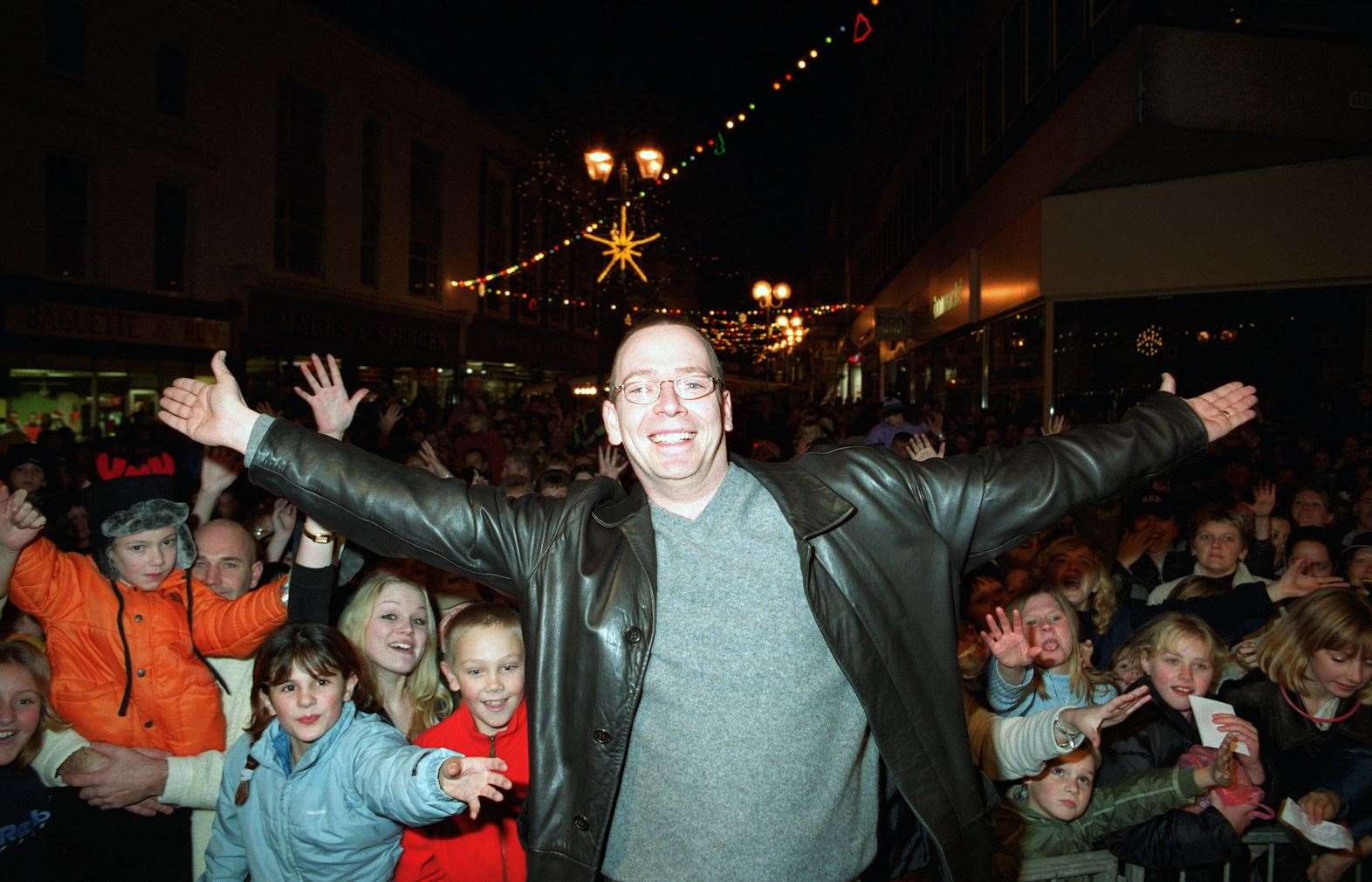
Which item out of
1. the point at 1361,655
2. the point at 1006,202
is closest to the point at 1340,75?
the point at 1006,202

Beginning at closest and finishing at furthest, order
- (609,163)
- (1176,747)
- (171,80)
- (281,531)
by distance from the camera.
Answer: (1176,747) → (281,531) → (609,163) → (171,80)

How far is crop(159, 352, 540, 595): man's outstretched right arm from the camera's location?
2131 mm

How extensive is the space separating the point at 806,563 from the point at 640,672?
A: 476 millimetres

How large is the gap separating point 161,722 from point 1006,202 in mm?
14014

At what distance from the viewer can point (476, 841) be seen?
315 cm

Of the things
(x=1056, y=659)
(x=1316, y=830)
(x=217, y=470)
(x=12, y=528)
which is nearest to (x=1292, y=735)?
(x=1316, y=830)

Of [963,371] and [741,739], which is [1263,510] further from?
[963,371]

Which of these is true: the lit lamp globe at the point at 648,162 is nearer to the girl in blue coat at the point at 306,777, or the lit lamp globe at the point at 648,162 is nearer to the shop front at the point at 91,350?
the shop front at the point at 91,350

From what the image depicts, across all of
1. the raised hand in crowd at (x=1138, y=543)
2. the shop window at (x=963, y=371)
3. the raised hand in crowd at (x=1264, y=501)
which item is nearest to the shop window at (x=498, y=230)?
the shop window at (x=963, y=371)

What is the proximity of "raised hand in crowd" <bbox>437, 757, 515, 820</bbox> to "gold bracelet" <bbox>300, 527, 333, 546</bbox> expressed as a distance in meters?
1.22

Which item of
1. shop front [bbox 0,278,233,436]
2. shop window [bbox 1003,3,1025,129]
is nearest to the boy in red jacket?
shop front [bbox 0,278,233,436]

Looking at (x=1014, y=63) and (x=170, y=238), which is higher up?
(x=1014, y=63)

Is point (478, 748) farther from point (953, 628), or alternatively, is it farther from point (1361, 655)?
point (1361, 655)

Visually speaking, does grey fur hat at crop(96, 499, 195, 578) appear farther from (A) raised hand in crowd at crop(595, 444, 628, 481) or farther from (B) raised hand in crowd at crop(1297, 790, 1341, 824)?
(B) raised hand in crowd at crop(1297, 790, 1341, 824)
